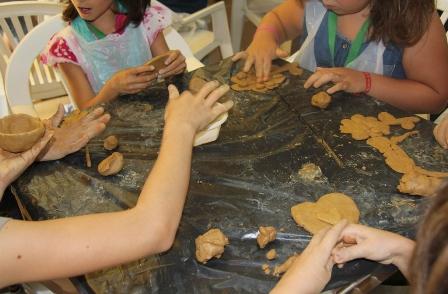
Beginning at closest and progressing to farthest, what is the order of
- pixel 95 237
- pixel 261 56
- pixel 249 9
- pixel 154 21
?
pixel 95 237 < pixel 261 56 < pixel 154 21 < pixel 249 9

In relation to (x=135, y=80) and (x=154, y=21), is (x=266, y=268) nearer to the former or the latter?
(x=135, y=80)

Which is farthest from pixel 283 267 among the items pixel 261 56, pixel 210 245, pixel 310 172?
pixel 261 56

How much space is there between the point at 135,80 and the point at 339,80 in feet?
1.83

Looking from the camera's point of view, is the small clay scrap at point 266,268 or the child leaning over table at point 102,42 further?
the child leaning over table at point 102,42

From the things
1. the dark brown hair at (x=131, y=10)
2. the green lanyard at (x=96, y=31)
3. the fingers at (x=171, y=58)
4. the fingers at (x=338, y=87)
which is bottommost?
the fingers at (x=338, y=87)

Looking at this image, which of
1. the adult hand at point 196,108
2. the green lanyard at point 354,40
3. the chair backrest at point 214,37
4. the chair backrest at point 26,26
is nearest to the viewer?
the adult hand at point 196,108

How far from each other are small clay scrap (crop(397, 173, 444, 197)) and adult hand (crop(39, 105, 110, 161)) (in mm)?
682

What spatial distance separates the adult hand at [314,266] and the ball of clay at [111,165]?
0.43 m

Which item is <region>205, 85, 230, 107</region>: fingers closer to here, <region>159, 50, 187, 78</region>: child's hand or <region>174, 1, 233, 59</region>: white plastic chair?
<region>159, 50, 187, 78</region>: child's hand

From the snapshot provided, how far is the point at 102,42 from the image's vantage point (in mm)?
1366

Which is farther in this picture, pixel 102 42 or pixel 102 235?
pixel 102 42

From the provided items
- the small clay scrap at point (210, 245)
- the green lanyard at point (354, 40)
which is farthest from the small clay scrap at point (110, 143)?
the green lanyard at point (354, 40)

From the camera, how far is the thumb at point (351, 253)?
2.26ft

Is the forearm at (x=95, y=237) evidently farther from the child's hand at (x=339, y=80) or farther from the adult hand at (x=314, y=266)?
the child's hand at (x=339, y=80)
